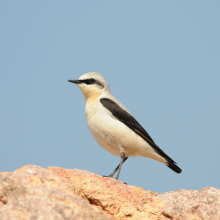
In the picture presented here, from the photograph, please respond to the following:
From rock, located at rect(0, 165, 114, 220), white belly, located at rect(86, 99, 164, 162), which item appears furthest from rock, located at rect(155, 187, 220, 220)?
white belly, located at rect(86, 99, 164, 162)

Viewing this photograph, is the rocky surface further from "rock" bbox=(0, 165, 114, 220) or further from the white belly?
the white belly

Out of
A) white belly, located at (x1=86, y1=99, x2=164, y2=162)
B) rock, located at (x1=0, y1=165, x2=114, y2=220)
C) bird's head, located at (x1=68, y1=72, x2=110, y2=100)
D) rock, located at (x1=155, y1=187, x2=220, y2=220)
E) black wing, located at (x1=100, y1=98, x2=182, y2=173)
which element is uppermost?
bird's head, located at (x1=68, y1=72, x2=110, y2=100)

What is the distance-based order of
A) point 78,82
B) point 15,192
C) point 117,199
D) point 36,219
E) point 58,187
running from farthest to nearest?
point 78,82
point 117,199
point 58,187
point 15,192
point 36,219

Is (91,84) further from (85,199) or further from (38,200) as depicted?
(38,200)

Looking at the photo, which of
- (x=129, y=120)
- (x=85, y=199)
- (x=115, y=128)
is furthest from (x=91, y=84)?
(x=85, y=199)

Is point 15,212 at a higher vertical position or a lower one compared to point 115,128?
lower

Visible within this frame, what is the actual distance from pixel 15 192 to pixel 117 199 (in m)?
2.09

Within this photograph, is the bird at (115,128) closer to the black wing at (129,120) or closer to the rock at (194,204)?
the black wing at (129,120)

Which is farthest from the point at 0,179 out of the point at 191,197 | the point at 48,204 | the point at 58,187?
the point at 191,197

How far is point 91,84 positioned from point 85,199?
16.1 feet

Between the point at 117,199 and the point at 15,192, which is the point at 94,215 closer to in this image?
the point at 15,192

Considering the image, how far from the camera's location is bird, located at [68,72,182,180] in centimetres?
927

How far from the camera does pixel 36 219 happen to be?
3.90m

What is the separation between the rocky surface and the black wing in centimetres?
254
